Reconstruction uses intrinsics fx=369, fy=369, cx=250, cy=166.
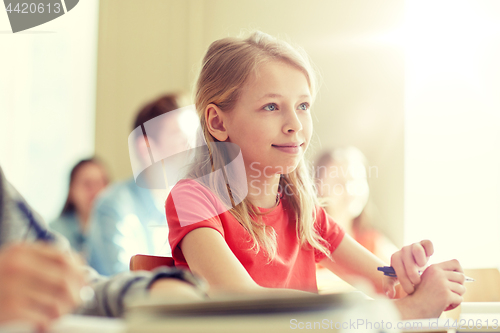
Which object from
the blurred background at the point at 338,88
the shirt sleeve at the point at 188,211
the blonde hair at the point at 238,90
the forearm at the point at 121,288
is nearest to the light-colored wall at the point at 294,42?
the blurred background at the point at 338,88

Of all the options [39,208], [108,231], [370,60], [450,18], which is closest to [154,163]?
[108,231]

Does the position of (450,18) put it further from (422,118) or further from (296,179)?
(296,179)

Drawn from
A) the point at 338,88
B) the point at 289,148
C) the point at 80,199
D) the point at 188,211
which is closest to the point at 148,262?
the point at 188,211

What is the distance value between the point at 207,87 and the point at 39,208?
→ 37cm

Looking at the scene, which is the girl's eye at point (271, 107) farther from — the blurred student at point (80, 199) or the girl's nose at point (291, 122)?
the blurred student at point (80, 199)

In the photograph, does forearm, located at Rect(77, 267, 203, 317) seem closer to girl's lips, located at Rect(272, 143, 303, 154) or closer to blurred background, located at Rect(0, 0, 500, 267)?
girl's lips, located at Rect(272, 143, 303, 154)

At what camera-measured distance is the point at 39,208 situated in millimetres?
610

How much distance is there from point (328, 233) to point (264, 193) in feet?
0.34

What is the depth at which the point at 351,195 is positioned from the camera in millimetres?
712

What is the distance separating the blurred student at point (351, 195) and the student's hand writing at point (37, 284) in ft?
1.59

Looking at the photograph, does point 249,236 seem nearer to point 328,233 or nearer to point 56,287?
point 328,233

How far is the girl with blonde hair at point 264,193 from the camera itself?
0.37m

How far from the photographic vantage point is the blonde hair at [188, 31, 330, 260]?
43cm

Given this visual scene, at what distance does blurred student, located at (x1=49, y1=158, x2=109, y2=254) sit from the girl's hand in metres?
0.46
